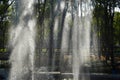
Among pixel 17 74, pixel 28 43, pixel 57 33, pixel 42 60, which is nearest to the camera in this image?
pixel 17 74

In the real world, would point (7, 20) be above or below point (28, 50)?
above

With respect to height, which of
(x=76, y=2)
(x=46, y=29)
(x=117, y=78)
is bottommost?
(x=117, y=78)

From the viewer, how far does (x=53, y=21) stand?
26422 millimetres

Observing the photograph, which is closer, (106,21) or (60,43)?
(106,21)

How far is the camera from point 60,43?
90.2 ft

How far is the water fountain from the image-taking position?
42.1 ft

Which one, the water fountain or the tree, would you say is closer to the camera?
the water fountain

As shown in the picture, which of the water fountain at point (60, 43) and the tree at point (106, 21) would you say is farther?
the tree at point (106, 21)

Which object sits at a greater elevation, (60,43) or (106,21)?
(106,21)

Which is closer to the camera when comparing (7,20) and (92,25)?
(92,25)

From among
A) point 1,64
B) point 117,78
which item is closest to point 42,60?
point 1,64

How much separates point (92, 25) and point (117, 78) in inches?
555

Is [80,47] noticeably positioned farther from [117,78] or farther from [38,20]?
[117,78]

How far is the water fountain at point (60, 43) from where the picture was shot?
1284 cm
